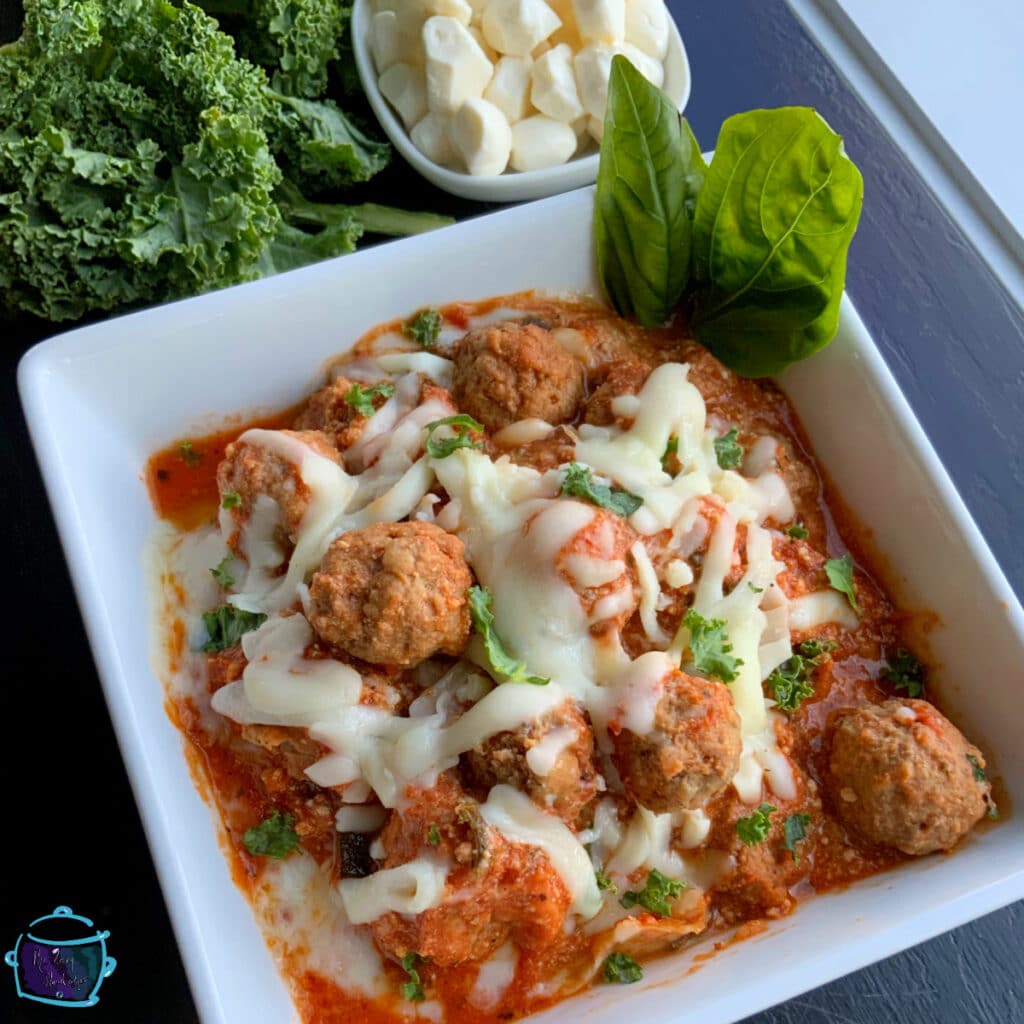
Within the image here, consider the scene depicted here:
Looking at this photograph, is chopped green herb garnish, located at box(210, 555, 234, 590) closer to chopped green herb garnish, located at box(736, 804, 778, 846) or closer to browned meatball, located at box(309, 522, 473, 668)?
browned meatball, located at box(309, 522, 473, 668)

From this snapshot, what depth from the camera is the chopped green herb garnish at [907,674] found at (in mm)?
3006

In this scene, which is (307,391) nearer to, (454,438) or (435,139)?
(454,438)

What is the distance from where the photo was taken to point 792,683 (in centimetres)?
286

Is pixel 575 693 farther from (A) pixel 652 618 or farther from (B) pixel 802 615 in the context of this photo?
(B) pixel 802 615

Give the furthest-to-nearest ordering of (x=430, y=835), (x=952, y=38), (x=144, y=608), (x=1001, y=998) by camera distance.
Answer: (x=952, y=38), (x=1001, y=998), (x=144, y=608), (x=430, y=835)

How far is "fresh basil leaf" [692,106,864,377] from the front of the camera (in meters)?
2.99

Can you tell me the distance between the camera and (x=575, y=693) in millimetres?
2535

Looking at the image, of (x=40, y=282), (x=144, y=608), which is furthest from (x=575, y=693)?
(x=40, y=282)

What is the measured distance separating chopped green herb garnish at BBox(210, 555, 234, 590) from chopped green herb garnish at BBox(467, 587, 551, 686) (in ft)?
2.40

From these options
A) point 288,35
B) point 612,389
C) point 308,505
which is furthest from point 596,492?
point 288,35

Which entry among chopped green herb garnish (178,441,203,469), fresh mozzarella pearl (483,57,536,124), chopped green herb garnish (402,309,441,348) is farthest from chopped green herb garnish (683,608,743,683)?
fresh mozzarella pearl (483,57,536,124)

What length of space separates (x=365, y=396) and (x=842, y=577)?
1414mm

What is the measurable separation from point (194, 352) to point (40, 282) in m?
0.77

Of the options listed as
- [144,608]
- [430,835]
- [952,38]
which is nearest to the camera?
[430,835]
